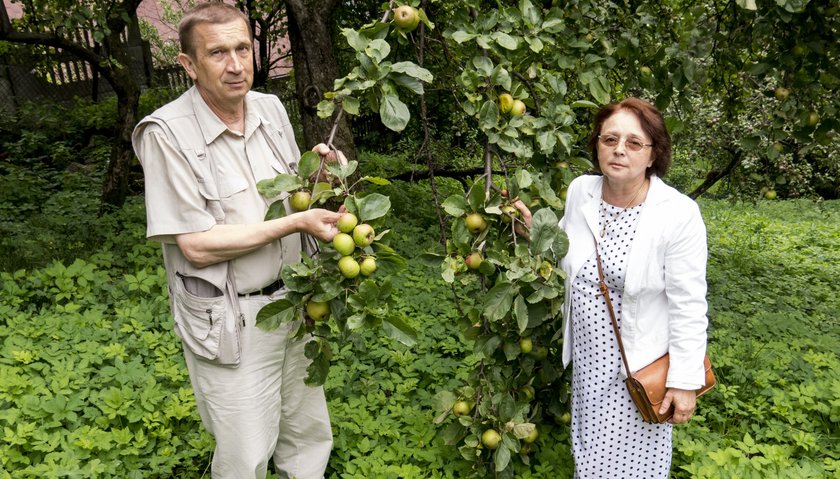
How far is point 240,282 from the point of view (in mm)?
1970

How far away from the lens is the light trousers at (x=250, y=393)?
202 centimetres

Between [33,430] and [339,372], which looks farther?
[339,372]

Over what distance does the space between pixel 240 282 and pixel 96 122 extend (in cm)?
831

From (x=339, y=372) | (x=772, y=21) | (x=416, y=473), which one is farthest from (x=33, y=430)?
(x=772, y=21)

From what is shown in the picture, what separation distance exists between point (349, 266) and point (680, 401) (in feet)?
3.88

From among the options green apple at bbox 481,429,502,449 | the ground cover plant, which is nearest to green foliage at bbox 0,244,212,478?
the ground cover plant

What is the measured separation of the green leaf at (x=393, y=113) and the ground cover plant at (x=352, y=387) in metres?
0.75

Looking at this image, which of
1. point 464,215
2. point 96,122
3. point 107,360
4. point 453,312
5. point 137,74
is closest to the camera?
point 464,215

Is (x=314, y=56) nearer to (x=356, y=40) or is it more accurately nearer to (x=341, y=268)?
(x=356, y=40)

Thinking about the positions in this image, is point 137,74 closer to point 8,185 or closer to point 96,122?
point 96,122

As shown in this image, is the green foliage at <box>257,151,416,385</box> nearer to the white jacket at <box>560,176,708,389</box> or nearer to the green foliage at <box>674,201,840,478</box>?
the white jacket at <box>560,176,708,389</box>

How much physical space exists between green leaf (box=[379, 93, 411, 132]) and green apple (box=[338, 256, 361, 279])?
408mm

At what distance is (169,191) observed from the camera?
1.85 meters

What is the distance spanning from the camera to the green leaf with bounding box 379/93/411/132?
182 centimetres
